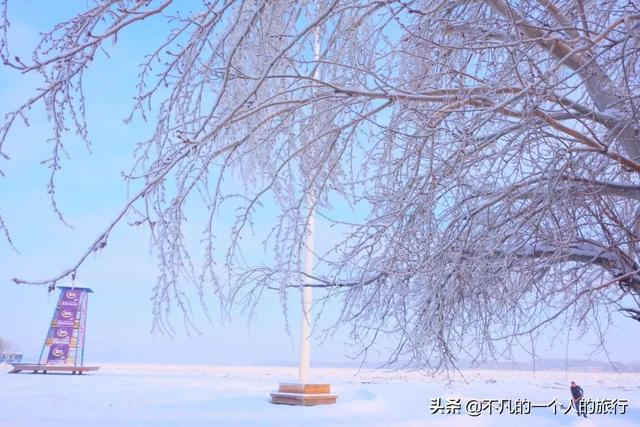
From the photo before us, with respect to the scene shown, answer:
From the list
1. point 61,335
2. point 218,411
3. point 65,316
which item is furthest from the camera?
point 65,316

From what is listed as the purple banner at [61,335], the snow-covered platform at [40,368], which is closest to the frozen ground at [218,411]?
the snow-covered platform at [40,368]

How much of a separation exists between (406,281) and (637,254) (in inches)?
51.8

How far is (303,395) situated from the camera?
1162 cm

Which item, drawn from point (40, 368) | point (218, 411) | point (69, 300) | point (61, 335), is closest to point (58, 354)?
point (61, 335)

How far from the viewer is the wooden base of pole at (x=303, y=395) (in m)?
11.6

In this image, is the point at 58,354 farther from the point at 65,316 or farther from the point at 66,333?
the point at 65,316

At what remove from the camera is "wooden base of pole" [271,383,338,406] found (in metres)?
11.6

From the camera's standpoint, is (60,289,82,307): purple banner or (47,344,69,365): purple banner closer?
(47,344,69,365): purple banner

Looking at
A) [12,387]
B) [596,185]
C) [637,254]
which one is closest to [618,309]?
[637,254]

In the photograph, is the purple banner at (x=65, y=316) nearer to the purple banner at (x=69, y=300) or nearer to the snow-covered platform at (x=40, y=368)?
the purple banner at (x=69, y=300)

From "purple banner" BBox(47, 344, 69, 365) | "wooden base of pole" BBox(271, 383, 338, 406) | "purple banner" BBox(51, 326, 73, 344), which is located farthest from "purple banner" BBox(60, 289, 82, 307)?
"wooden base of pole" BBox(271, 383, 338, 406)

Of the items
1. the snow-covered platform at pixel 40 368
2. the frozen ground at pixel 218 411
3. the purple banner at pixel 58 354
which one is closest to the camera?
the frozen ground at pixel 218 411

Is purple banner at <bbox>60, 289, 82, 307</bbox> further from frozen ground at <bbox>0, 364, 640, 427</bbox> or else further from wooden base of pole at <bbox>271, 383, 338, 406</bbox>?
wooden base of pole at <bbox>271, 383, 338, 406</bbox>

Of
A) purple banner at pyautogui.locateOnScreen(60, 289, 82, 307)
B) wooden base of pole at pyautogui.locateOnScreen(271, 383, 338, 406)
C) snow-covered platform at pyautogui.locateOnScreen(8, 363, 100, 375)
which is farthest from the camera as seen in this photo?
purple banner at pyautogui.locateOnScreen(60, 289, 82, 307)
